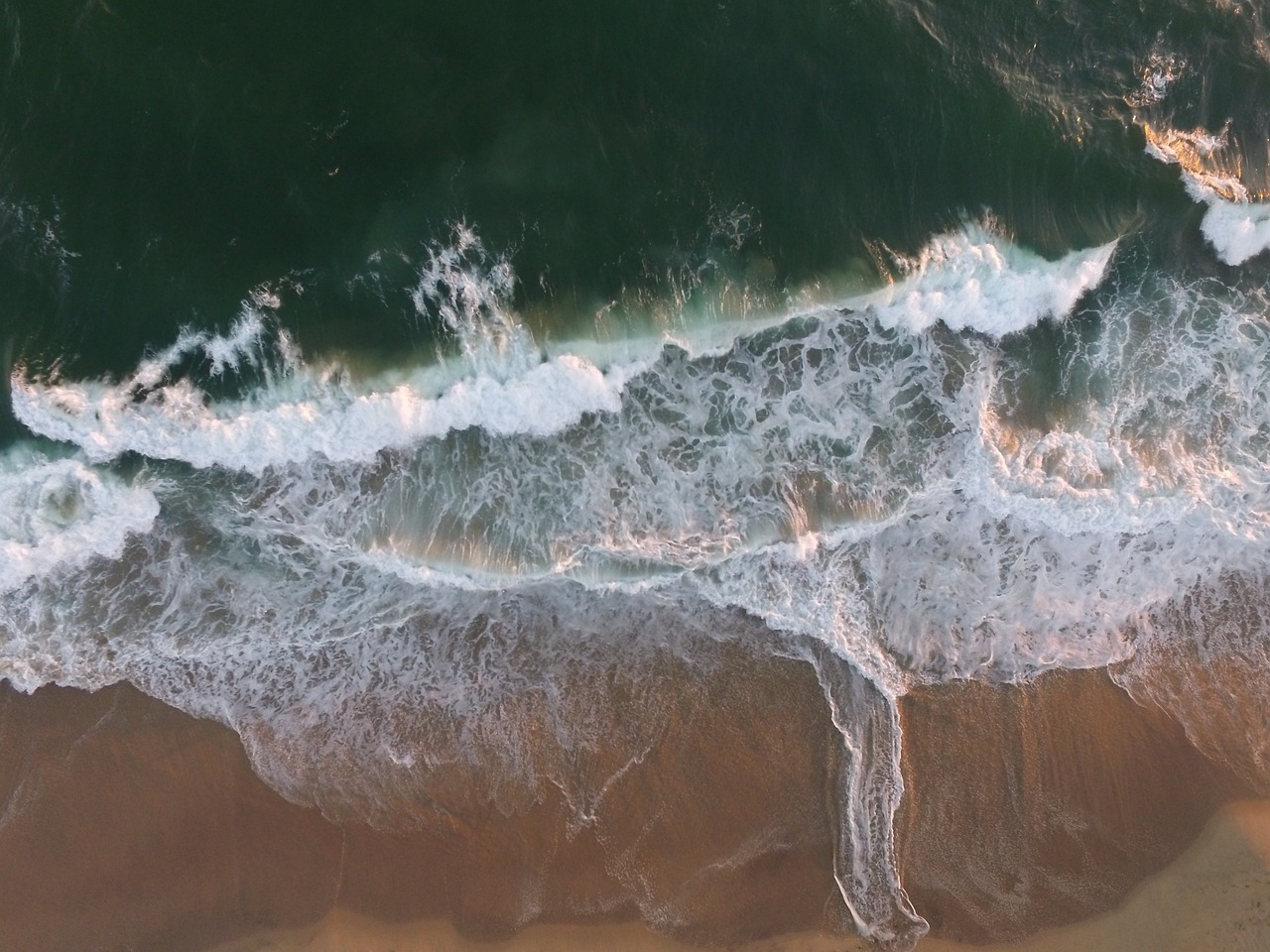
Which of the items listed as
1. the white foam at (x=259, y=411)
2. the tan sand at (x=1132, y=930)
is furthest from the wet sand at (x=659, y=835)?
the white foam at (x=259, y=411)

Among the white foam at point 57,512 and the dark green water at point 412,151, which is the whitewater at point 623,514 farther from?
the dark green water at point 412,151

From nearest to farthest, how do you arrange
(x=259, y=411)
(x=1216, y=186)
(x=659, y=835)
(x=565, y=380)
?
(x=659, y=835) → (x=259, y=411) → (x=565, y=380) → (x=1216, y=186)

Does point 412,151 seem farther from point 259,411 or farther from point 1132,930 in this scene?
point 1132,930

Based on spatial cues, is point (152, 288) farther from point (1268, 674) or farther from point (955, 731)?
point (1268, 674)

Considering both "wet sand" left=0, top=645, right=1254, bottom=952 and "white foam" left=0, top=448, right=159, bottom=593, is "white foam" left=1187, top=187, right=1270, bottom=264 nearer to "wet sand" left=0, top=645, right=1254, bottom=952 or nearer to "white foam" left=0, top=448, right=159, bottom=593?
"wet sand" left=0, top=645, right=1254, bottom=952

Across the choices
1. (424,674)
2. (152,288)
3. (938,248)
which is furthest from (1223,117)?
(152,288)

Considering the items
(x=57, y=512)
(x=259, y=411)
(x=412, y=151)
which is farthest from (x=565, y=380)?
(x=57, y=512)

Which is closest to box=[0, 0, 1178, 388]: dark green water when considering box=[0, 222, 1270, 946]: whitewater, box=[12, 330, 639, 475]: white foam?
box=[12, 330, 639, 475]: white foam
